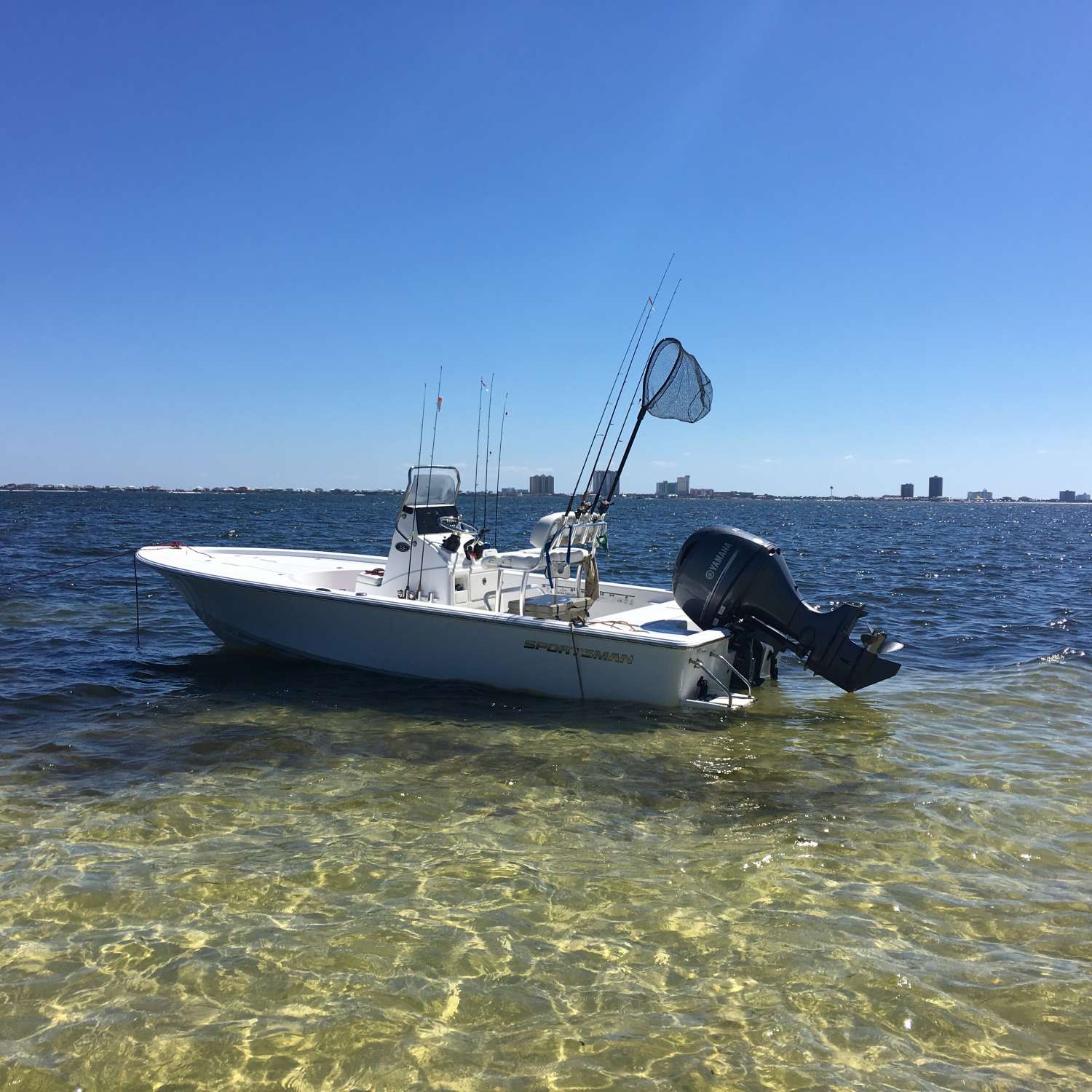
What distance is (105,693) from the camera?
954cm

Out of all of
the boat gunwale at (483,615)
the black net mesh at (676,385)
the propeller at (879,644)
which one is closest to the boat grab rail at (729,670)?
the boat gunwale at (483,615)

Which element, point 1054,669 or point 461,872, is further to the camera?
point 1054,669

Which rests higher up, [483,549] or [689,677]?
[483,549]

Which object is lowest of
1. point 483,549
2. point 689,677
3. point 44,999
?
point 44,999

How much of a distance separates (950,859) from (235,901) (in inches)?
181

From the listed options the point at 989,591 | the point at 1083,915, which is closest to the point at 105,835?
the point at 1083,915

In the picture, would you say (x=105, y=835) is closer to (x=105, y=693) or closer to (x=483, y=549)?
(x=105, y=693)

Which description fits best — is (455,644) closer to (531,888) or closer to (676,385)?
(676,385)

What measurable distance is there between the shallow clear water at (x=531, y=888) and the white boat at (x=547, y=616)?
0.40 m

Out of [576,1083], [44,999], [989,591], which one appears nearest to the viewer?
[576,1083]

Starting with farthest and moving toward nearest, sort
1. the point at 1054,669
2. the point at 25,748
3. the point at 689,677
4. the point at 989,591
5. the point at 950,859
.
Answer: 1. the point at 989,591
2. the point at 1054,669
3. the point at 689,677
4. the point at 25,748
5. the point at 950,859

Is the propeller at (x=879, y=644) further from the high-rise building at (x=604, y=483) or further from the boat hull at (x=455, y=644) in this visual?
the high-rise building at (x=604, y=483)

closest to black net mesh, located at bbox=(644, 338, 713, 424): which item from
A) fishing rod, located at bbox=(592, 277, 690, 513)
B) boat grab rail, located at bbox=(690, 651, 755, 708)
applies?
fishing rod, located at bbox=(592, 277, 690, 513)

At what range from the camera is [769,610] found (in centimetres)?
938
